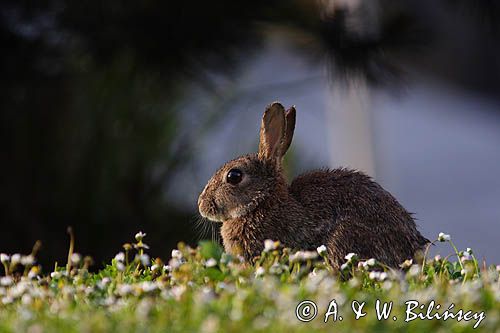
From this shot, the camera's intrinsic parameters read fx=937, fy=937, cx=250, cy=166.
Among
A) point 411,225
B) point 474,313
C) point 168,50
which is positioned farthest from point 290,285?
point 168,50

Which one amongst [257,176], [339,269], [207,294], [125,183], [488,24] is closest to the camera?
[207,294]

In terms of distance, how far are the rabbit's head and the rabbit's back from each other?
7.1 inches

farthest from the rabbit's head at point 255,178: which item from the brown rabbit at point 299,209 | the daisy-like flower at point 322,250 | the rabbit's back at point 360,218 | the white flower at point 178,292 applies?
the white flower at point 178,292

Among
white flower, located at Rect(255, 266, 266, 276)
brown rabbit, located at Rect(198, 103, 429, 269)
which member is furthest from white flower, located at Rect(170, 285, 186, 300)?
brown rabbit, located at Rect(198, 103, 429, 269)

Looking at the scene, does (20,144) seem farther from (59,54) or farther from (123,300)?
(123,300)

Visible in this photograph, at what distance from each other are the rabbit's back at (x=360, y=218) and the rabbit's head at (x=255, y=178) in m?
0.18

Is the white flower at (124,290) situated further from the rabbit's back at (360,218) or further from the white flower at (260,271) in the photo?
the rabbit's back at (360,218)

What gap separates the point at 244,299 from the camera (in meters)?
2.98

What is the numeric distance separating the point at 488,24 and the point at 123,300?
9.62ft

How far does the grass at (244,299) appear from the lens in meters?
2.88

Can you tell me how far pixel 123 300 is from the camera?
343 cm

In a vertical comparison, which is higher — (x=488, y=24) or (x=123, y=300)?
(x=488, y=24)

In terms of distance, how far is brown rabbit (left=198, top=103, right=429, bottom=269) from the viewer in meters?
4.28

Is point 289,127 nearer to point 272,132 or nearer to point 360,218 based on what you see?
point 272,132
